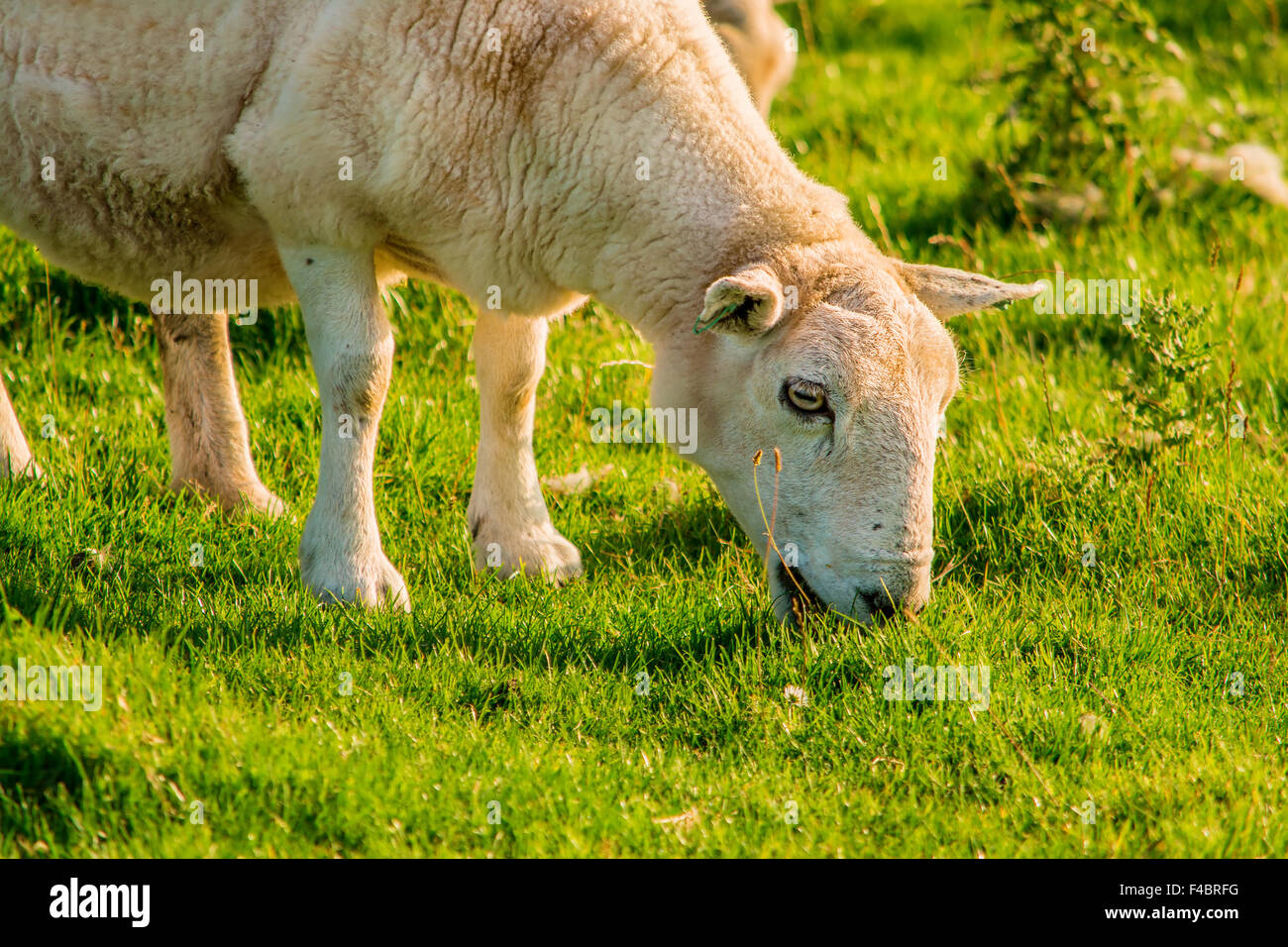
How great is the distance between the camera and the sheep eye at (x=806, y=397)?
153 inches

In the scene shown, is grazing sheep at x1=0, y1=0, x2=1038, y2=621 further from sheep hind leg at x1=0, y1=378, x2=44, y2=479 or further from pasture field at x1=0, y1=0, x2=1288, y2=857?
sheep hind leg at x1=0, y1=378, x2=44, y2=479

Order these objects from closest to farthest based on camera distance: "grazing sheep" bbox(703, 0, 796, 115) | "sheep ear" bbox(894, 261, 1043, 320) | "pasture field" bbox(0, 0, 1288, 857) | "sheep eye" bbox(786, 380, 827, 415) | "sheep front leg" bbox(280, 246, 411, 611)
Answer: "pasture field" bbox(0, 0, 1288, 857)
"sheep eye" bbox(786, 380, 827, 415)
"sheep ear" bbox(894, 261, 1043, 320)
"sheep front leg" bbox(280, 246, 411, 611)
"grazing sheep" bbox(703, 0, 796, 115)

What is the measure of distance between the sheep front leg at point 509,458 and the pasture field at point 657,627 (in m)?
0.16

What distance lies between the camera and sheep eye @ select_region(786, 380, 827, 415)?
153 inches

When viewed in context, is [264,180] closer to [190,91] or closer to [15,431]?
[190,91]

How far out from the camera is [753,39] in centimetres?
658

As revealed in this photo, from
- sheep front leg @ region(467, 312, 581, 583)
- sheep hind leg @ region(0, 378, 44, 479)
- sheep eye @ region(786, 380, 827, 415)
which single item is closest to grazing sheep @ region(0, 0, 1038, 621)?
sheep eye @ region(786, 380, 827, 415)

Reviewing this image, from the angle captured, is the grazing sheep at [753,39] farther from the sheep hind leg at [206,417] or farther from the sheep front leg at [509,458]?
the sheep hind leg at [206,417]

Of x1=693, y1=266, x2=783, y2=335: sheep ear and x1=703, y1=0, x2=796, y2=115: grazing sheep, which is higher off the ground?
x1=703, y1=0, x2=796, y2=115: grazing sheep

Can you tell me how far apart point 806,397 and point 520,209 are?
104cm

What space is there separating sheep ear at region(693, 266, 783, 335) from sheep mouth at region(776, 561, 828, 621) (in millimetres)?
711

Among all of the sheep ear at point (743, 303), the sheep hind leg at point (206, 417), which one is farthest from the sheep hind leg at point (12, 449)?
the sheep ear at point (743, 303)

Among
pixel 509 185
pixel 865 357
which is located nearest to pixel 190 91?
pixel 509 185

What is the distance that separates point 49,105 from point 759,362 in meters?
2.39
